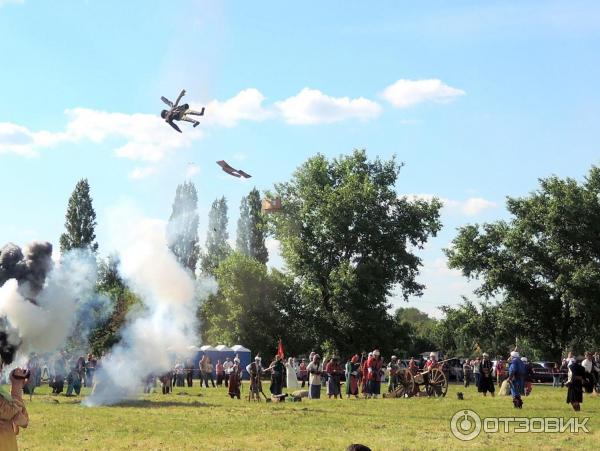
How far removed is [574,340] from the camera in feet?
189

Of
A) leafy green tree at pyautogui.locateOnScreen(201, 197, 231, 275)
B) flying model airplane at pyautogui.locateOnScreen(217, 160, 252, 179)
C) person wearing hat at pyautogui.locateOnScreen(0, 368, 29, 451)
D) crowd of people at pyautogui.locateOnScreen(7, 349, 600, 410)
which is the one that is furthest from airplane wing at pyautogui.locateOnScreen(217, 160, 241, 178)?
leafy green tree at pyautogui.locateOnScreen(201, 197, 231, 275)

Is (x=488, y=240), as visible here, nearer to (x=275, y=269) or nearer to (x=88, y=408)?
(x=275, y=269)

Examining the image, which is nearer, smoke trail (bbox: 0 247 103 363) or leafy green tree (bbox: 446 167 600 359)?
smoke trail (bbox: 0 247 103 363)

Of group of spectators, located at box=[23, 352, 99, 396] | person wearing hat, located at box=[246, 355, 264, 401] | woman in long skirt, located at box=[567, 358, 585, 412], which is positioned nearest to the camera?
woman in long skirt, located at box=[567, 358, 585, 412]

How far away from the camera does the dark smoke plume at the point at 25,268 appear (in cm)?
2841

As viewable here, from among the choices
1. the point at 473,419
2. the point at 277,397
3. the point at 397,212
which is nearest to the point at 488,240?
the point at 397,212

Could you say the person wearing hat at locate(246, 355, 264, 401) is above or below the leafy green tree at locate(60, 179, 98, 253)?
below

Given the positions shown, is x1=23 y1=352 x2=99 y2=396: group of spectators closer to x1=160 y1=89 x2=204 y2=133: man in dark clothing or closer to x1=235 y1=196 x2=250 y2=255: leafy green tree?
x1=160 y1=89 x2=204 y2=133: man in dark clothing

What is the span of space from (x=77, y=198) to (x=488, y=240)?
1353 inches

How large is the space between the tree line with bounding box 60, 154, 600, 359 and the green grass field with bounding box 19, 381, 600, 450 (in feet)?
87.5

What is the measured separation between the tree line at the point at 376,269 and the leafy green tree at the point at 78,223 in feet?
0.30

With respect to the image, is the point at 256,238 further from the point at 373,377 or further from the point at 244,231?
the point at 373,377

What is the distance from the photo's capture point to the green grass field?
16.6 meters

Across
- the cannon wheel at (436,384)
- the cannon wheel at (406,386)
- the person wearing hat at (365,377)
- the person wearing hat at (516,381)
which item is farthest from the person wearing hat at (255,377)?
the person wearing hat at (516,381)
